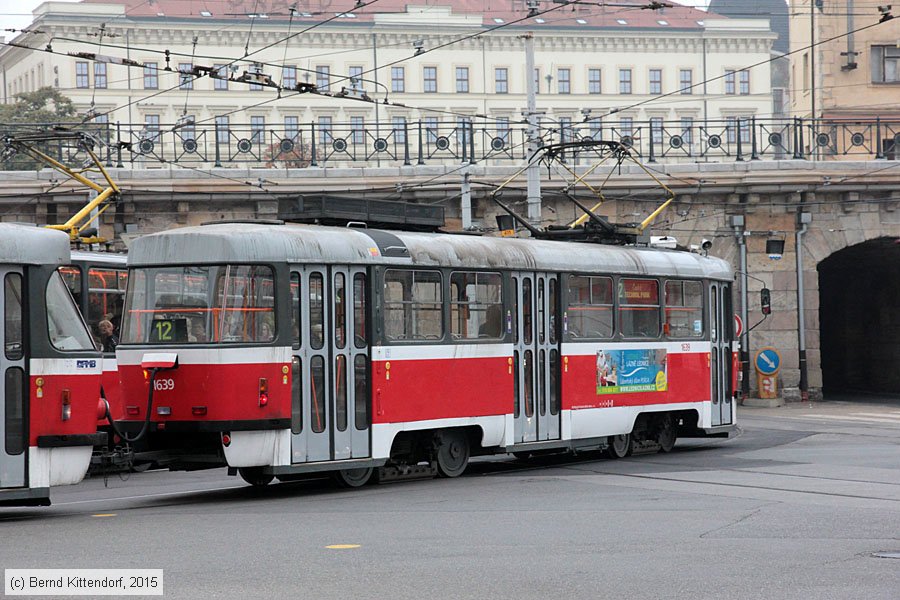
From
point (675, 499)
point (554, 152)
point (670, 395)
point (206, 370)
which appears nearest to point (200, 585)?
point (206, 370)

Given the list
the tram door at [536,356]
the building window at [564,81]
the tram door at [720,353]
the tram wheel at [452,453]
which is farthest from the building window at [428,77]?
the tram wheel at [452,453]

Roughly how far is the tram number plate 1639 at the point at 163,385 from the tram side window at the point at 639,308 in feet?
24.6

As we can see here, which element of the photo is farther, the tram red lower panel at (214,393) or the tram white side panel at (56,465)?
the tram red lower panel at (214,393)

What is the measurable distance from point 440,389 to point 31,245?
545cm

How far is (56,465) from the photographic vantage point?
43.4 ft

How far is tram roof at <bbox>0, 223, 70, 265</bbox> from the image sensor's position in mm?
13133

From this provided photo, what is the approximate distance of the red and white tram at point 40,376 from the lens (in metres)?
13.0

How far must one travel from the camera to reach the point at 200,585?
30.2 ft

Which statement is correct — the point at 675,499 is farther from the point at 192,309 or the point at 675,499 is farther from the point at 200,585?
the point at 200,585

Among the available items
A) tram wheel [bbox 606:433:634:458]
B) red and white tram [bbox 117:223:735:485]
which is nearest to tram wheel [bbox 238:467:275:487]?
red and white tram [bbox 117:223:735:485]

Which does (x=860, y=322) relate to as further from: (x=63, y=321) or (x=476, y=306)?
(x=63, y=321)

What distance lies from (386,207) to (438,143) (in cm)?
1521

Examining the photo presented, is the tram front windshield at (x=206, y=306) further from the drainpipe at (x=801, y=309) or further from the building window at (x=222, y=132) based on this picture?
the drainpipe at (x=801, y=309)

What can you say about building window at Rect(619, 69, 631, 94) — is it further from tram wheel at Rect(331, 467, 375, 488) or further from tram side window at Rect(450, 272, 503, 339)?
tram wheel at Rect(331, 467, 375, 488)
